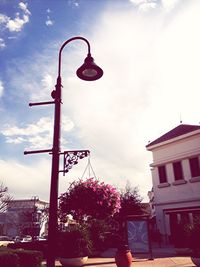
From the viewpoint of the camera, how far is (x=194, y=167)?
2403 cm

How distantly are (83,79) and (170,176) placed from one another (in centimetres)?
2199

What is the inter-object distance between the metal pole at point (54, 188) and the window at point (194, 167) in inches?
833

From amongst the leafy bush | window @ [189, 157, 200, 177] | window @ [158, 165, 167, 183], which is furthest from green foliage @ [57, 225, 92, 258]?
window @ [158, 165, 167, 183]

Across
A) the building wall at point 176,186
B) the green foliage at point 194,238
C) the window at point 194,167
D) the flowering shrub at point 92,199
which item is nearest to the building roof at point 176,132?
the building wall at point 176,186

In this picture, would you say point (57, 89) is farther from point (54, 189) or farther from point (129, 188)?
point (129, 188)

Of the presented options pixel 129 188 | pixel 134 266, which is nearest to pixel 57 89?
pixel 134 266

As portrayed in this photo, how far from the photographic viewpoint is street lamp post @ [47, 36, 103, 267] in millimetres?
4133

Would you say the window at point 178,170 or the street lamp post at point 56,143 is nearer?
the street lamp post at point 56,143

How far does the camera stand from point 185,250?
16.0 meters

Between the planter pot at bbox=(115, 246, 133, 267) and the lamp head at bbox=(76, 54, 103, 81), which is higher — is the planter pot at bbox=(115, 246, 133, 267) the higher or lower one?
the lower one

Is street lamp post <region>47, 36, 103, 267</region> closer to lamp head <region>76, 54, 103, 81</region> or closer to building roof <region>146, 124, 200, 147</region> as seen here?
lamp head <region>76, 54, 103, 81</region>

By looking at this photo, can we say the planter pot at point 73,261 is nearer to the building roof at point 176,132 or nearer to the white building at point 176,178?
the white building at point 176,178

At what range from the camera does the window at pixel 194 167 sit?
936 inches

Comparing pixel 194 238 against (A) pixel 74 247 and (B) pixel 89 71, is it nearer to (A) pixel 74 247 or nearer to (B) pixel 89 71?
(A) pixel 74 247
